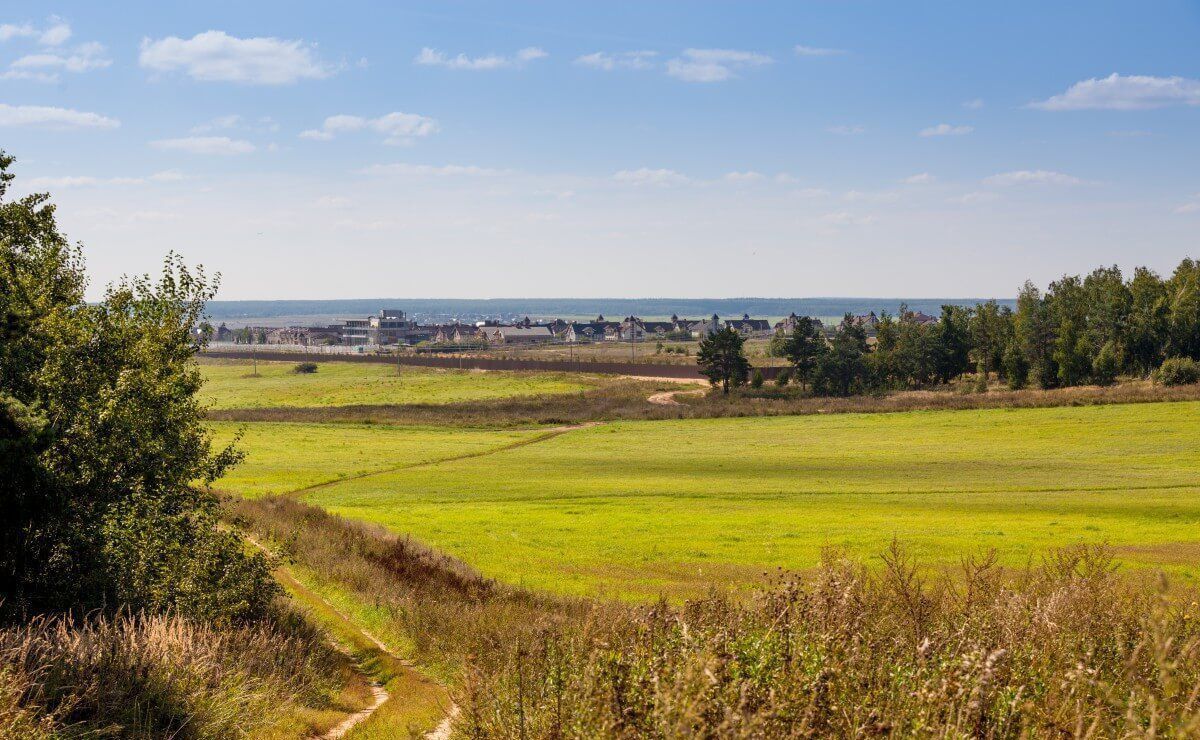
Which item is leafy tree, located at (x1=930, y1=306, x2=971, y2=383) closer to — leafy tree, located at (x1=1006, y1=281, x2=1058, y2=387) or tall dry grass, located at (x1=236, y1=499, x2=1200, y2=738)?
leafy tree, located at (x1=1006, y1=281, x2=1058, y2=387)

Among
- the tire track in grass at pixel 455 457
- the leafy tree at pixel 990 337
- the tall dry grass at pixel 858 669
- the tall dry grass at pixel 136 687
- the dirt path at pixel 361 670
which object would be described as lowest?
the tire track in grass at pixel 455 457

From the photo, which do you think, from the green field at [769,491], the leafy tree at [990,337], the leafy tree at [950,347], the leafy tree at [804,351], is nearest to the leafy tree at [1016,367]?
the leafy tree at [990,337]

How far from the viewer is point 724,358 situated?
136 metres

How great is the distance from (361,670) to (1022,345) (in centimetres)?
13016

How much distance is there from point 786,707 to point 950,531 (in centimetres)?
3563

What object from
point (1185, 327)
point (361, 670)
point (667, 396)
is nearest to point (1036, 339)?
point (1185, 327)

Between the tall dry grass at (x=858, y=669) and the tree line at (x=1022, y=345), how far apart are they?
11894 centimetres

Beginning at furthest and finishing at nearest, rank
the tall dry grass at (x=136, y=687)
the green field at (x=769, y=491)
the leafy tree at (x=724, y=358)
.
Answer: the leafy tree at (x=724, y=358)
the green field at (x=769, y=491)
the tall dry grass at (x=136, y=687)

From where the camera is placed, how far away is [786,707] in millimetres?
8633

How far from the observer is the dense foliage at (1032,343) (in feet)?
424

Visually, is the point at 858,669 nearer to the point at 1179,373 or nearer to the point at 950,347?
the point at 1179,373

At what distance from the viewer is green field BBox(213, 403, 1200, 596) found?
1490 inches

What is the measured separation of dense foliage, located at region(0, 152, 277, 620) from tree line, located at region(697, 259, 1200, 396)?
11123 centimetres

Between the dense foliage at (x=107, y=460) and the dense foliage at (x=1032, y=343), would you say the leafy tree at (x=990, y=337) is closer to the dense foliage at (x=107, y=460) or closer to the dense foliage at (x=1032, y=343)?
the dense foliage at (x=1032, y=343)
